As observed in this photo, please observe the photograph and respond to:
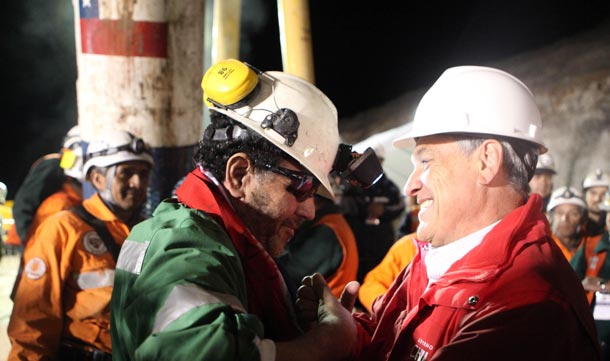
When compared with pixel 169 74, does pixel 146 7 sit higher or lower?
higher

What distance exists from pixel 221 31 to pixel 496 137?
4894mm

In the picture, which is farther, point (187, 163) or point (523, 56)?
point (523, 56)

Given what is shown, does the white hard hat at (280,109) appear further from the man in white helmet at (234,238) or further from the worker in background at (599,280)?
the worker in background at (599,280)

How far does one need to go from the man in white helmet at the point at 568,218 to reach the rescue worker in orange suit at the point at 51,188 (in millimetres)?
5256

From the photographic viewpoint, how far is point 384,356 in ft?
8.13

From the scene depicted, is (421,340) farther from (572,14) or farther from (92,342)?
(572,14)

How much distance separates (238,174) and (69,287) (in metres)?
2.42

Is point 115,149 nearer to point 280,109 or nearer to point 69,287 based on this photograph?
point 69,287

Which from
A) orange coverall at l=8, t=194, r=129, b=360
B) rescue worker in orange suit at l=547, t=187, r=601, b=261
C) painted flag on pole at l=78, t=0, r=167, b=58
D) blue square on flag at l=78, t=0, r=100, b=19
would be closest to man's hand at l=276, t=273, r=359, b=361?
orange coverall at l=8, t=194, r=129, b=360

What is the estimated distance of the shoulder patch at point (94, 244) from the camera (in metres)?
4.38

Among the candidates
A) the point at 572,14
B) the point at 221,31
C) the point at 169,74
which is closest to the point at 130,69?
the point at 169,74

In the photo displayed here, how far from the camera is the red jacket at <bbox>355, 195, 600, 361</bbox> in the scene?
1.94 meters

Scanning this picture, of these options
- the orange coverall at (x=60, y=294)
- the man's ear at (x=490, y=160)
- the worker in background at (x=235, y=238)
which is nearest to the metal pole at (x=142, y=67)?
the orange coverall at (x=60, y=294)

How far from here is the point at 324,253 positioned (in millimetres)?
5543
